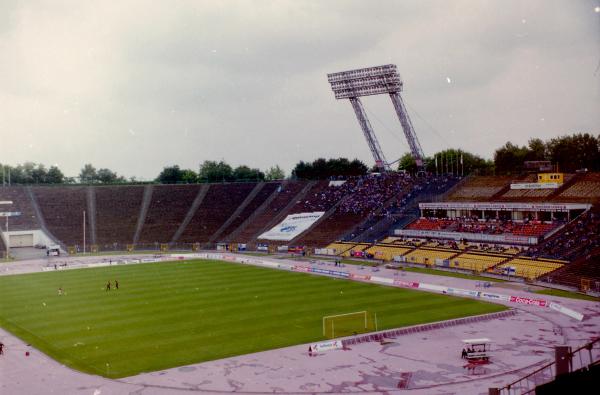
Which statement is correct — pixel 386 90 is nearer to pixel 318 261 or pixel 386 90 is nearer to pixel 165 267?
pixel 318 261

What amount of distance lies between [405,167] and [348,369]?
110m

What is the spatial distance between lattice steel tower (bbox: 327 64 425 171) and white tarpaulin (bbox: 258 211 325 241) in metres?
16.3

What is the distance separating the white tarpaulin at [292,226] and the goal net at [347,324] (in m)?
49.7

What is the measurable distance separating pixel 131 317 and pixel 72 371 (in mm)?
11174

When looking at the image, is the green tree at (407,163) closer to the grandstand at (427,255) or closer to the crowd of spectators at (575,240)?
the grandstand at (427,255)

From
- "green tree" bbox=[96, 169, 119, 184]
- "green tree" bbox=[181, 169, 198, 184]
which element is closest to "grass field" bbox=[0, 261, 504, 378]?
"green tree" bbox=[181, 169, 198, 184]

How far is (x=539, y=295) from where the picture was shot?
42500mm

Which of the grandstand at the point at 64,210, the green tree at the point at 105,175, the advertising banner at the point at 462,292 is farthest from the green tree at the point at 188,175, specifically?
the advertising banner at the point at 462,292

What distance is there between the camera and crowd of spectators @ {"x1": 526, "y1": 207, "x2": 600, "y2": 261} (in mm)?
51250

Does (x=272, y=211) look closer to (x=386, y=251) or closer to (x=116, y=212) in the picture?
(x=116, y=212)

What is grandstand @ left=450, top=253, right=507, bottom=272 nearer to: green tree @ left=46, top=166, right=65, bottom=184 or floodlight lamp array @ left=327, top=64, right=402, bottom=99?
floodlight lamp array @ left=327, top=64, right=402, bottom=99

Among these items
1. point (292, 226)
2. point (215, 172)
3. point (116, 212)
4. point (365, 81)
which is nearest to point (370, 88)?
point (365, 81)

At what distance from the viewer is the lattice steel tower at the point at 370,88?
8275 centimetres

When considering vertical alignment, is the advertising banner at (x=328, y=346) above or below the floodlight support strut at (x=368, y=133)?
below
